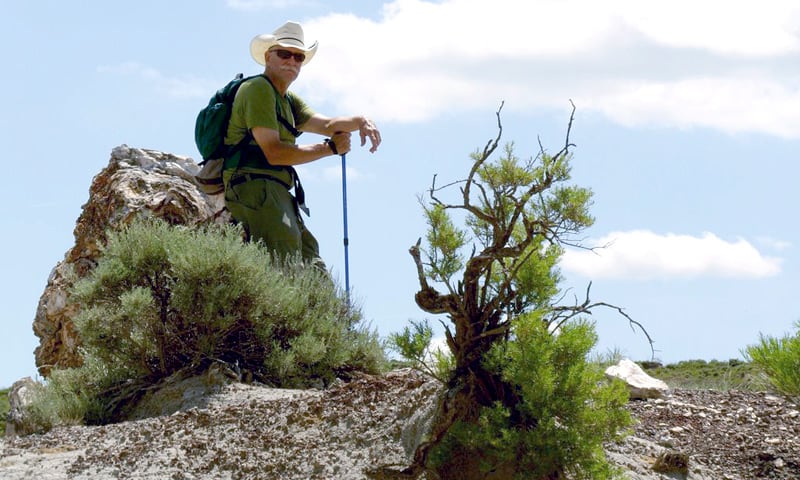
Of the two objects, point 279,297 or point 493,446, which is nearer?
point 493,446

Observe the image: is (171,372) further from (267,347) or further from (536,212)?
(536,212)

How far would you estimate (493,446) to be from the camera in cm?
461

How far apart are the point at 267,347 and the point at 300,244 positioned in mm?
1423

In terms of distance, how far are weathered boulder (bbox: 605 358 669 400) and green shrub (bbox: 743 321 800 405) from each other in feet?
4.53

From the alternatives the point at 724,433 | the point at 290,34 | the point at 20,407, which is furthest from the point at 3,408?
the point at 724,433

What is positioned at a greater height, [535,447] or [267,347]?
[267,347]

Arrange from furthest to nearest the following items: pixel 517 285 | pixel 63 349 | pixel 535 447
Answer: pixel 63 349
pixel 517 285
pixel 535 447

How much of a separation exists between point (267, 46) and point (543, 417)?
571 cm

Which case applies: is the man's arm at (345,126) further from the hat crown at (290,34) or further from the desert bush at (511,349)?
the desert bush at (511,349)

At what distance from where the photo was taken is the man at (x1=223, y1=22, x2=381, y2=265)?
8.55 metres

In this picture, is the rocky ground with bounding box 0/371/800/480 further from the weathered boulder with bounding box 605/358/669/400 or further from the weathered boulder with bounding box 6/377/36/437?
the weathered boulder with bounding box 6/377/36/437

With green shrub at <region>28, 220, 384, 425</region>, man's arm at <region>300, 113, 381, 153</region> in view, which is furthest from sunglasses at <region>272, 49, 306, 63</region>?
green shrub at <region>28, 220, 384, 425</region>

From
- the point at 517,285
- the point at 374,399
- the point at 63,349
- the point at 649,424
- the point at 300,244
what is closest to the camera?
the point at 517,285

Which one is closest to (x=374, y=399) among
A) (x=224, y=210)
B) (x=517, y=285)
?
(x=517, y=285)
